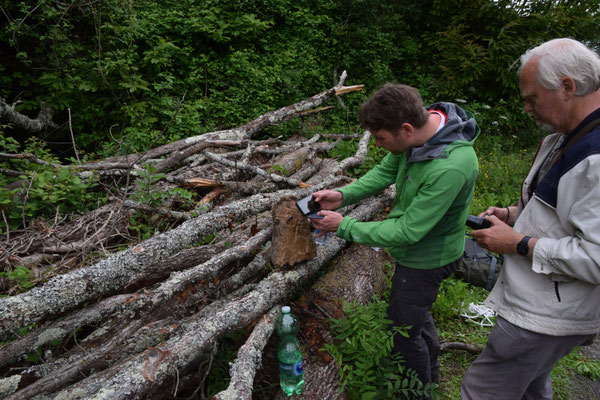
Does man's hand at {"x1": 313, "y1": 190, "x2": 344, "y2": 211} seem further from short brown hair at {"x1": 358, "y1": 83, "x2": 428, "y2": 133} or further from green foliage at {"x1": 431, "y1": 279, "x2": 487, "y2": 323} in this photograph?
green foliage at {"x1": 431, "y1": 279, "x2": 487, "y2": 323}

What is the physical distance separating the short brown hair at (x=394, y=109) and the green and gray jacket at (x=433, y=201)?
0.57ft

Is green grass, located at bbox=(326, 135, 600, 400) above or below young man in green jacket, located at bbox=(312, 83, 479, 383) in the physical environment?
below

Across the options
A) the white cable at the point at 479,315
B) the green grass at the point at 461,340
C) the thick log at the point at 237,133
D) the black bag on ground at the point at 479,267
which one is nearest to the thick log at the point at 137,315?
the green grass at the point at 461,340

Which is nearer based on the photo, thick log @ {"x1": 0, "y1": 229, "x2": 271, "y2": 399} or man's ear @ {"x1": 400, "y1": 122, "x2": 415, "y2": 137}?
thick log @ {"x1": 0, "y1": 229, "x2": 271, "y2": 399}

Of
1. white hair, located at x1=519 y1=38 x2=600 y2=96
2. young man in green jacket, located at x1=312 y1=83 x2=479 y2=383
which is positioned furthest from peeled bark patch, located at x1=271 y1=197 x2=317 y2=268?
white hair, located at x1=519 y1=38 x2=600 y2=96

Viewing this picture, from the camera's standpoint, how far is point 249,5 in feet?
27.3

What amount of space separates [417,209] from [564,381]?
7.60 ft

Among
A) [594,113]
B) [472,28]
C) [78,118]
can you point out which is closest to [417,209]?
[594,113]

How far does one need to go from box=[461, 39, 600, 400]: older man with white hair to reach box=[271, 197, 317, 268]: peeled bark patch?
1.18 meters

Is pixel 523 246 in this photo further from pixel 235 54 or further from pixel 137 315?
pixel 235 54

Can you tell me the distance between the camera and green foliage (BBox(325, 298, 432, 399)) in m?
2.10

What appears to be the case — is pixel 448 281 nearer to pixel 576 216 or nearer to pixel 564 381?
pixel 564 381

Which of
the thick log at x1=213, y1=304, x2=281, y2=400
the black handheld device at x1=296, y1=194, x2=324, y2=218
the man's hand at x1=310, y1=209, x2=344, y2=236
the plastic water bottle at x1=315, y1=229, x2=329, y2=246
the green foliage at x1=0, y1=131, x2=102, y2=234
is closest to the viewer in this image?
the thick log at x1=213, y1=304, x2=281, y2=400

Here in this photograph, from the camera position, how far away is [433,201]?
1866 millimetres
